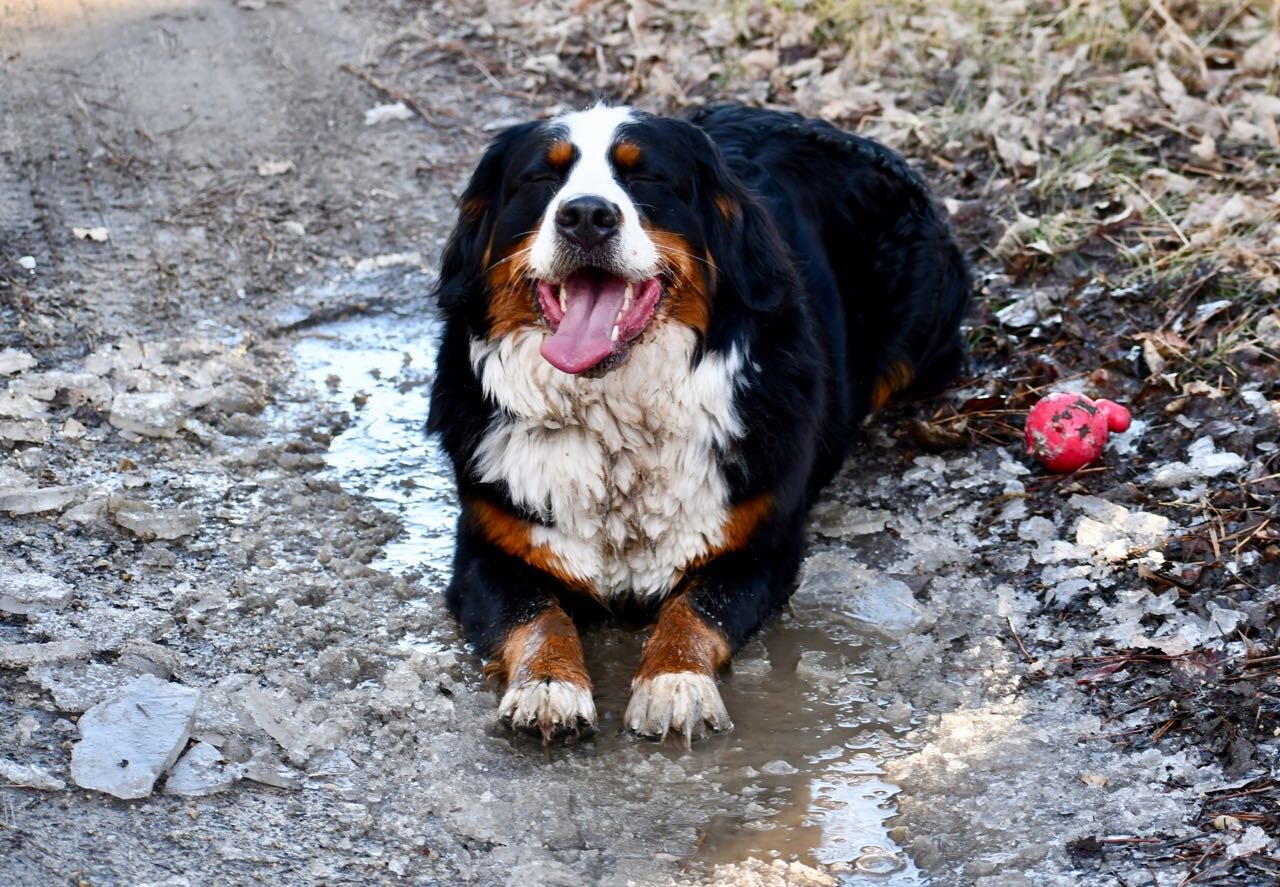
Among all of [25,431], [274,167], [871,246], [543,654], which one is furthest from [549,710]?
[274,167]

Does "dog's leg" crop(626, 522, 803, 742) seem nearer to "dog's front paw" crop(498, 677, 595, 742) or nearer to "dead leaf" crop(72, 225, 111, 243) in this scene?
"dog's front paw" crop(498, 677, 595, 742)

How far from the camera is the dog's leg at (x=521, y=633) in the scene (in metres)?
3.65

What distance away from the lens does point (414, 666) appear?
394 cm

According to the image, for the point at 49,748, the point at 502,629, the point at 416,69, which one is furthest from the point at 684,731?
the point at 416,69

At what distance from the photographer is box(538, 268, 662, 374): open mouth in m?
4.00

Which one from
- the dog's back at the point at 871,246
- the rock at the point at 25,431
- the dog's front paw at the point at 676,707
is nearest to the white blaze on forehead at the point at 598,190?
the dog's front paw at the point at 676,707

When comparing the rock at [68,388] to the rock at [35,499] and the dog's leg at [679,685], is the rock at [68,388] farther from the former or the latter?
the dog's leg at [679,685]

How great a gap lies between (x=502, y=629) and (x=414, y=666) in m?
0.26

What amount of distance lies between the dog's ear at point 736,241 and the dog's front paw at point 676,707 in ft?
3.80

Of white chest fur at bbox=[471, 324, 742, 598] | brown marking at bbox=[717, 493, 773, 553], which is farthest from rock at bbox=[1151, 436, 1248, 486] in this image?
white chest fur at bbox=[471, 324, 742, 598]

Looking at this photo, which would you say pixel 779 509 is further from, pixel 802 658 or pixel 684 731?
pixel 684 731

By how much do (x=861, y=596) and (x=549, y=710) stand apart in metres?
1.27

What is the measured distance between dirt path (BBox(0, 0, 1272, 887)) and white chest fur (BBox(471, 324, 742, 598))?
0.35 metres

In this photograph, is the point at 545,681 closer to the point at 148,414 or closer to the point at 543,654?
the point at 543,654
